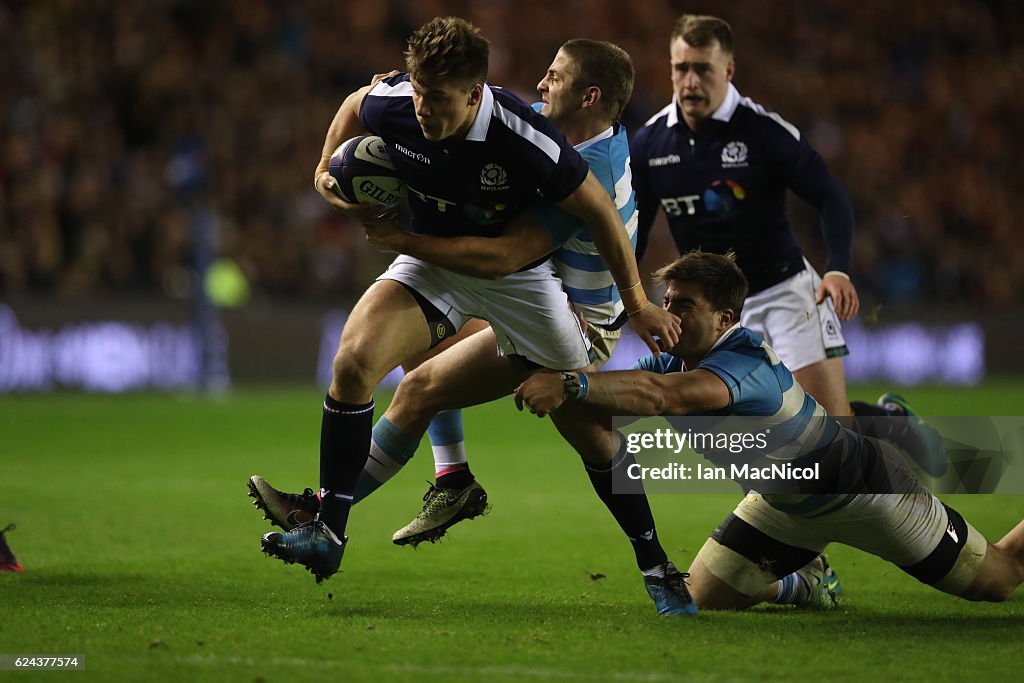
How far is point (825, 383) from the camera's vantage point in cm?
650

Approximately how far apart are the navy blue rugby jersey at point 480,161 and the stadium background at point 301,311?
1470mm

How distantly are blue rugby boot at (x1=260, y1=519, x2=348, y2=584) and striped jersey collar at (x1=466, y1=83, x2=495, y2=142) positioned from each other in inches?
58.3

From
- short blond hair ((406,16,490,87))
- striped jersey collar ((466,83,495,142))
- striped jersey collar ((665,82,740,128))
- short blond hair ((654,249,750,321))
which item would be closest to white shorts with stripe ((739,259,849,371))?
striped jersey collar ((665,82,740,128))

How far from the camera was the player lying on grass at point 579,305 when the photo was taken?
506cm

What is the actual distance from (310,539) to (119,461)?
5.57 meters

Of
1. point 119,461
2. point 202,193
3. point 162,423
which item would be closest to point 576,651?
point 119,461

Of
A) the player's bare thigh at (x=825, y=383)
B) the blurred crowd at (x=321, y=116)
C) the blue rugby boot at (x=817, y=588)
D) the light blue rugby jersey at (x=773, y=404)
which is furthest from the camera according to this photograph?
the blurred crowd at (x=321, y=116)

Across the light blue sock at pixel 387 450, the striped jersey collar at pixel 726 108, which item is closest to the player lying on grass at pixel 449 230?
the light blue sock at pixel 387 450

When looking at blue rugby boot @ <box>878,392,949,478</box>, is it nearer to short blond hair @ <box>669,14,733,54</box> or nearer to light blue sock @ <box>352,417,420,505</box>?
short blond hair @ <box>669,14,733,54</box>

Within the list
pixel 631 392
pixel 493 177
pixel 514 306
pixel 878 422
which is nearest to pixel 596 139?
pixel 493 177

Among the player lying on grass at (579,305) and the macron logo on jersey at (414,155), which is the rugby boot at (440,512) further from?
the macron logo on jersey at (414,155)

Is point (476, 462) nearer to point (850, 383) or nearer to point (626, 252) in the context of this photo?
point (626, 252)

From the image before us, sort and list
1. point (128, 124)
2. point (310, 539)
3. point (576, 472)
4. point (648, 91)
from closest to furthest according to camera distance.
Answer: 1. point (310, 539)
2. point (576, 472)
3. point (128, 124)
4. point (648, 91)

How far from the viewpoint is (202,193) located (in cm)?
1509
